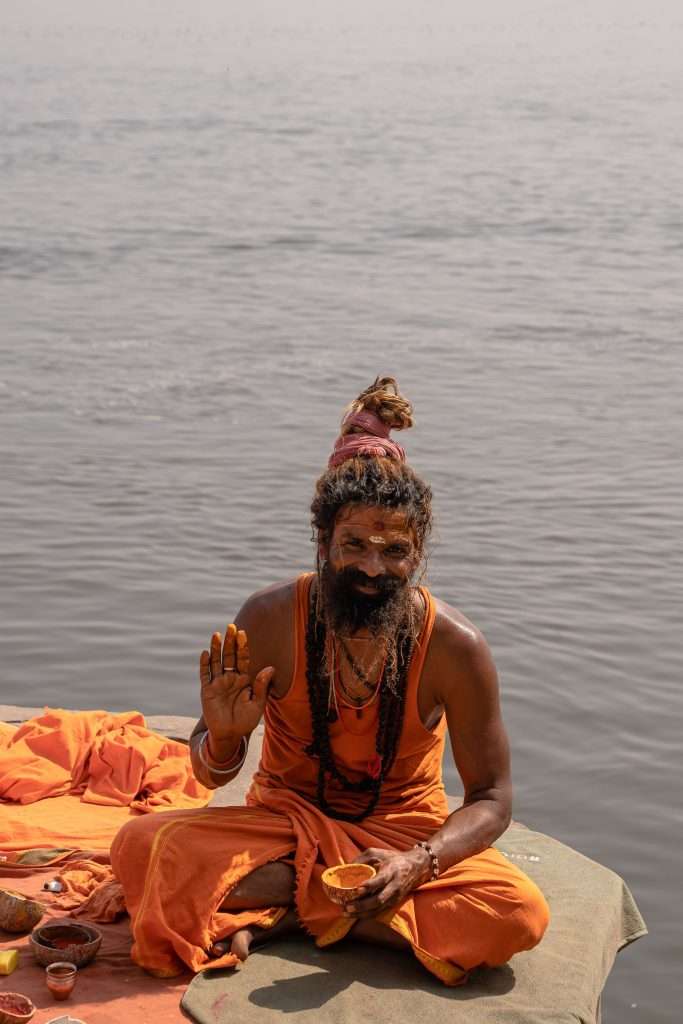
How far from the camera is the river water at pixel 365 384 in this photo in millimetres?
7270

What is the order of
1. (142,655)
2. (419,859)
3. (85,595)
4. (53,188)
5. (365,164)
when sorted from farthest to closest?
(365,164) → (53,188) → (85,595) → (142,655) → (419,859)

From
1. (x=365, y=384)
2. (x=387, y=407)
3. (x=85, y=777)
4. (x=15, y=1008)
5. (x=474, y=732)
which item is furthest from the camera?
(x=365, y=384)

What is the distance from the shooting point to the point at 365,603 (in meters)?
4.65

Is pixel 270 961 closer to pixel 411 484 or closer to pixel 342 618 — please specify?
pixel 342 618

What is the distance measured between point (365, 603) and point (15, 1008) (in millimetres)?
1385

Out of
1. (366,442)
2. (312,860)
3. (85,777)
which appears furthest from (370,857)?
(85,777)

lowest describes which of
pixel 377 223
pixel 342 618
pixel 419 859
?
pixel 419 859

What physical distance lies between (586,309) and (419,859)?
1261cm

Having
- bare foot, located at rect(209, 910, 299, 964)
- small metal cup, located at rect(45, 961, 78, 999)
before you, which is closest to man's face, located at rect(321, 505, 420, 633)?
bare foot, located at rect(209, 910, 299, 964)

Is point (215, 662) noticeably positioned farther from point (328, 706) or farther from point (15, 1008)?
point (15, 1008)

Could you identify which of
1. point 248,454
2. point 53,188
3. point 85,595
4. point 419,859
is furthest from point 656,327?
point 419,859

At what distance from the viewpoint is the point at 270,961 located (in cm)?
447

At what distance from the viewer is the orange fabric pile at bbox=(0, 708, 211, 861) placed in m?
5.40

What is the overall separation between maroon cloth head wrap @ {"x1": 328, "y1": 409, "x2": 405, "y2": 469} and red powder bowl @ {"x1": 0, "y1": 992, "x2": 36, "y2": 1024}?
166 centimetres
